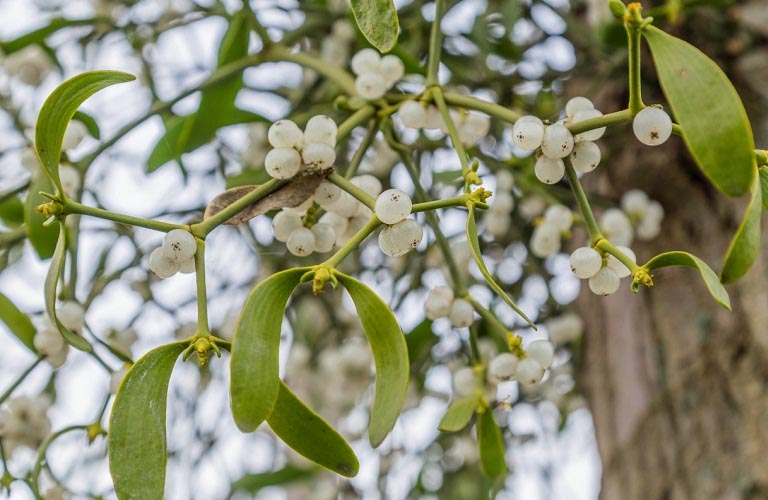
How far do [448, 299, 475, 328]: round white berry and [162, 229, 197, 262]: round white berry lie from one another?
230 millimetres

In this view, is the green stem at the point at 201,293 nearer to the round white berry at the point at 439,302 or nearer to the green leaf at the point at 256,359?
the green leaf at the point at 256,359

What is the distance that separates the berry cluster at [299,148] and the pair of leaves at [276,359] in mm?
81

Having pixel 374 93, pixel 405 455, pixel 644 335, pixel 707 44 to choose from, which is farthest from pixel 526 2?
pixel 405 455

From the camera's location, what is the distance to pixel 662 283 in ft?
3.52

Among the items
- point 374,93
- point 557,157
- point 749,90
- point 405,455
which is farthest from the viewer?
point 405,455

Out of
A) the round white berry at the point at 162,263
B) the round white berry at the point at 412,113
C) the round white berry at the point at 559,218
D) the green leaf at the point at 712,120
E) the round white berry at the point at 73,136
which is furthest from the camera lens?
the round white berry at the point at 559,218

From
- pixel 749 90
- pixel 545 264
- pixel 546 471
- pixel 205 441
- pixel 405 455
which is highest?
pixel 749 90

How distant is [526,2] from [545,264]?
0.35 metres

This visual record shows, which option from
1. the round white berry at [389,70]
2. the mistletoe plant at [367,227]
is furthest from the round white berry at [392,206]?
the round white berry at [389,70]

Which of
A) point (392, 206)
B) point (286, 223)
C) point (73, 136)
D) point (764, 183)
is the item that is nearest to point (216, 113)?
point (73, 136)

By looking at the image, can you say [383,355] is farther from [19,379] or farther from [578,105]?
[19,379]

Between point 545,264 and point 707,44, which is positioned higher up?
point 707,44

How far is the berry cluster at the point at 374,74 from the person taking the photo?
23.8 inches

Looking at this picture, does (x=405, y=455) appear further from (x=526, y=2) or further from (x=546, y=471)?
(x=526, y=2)
